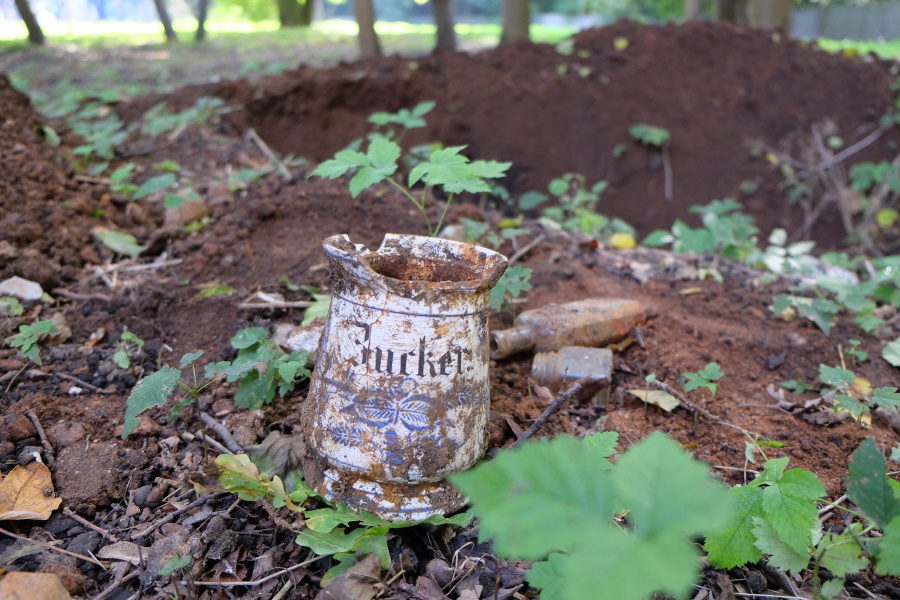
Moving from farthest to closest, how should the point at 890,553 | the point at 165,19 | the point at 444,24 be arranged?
the point at 165,19 → the point at 444,24 → the point at 890,553

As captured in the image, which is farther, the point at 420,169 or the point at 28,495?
the point at 420,169

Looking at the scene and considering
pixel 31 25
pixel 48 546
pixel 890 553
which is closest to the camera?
pixel 890 553

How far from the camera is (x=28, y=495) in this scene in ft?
5.39

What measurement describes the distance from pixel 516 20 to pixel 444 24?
1.02 m

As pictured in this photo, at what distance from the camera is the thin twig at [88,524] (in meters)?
1.60

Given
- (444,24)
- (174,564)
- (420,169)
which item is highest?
(444,24)

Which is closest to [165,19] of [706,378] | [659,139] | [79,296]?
[659,139]

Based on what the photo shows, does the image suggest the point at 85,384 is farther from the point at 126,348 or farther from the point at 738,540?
the point at 738,540

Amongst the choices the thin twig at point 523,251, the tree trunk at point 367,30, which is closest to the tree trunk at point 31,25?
the tree trunk at point 367,30

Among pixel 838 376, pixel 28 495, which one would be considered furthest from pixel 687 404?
pixel 28 495

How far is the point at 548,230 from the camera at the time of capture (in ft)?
12.4

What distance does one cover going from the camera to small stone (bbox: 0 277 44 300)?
243 centimetres

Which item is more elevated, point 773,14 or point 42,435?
point 773,14

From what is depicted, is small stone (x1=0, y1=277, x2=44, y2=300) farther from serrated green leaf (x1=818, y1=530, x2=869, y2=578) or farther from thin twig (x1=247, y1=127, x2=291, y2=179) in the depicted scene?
serrated green leaf (x1=818, y1=530, x2=869, y2=578)
